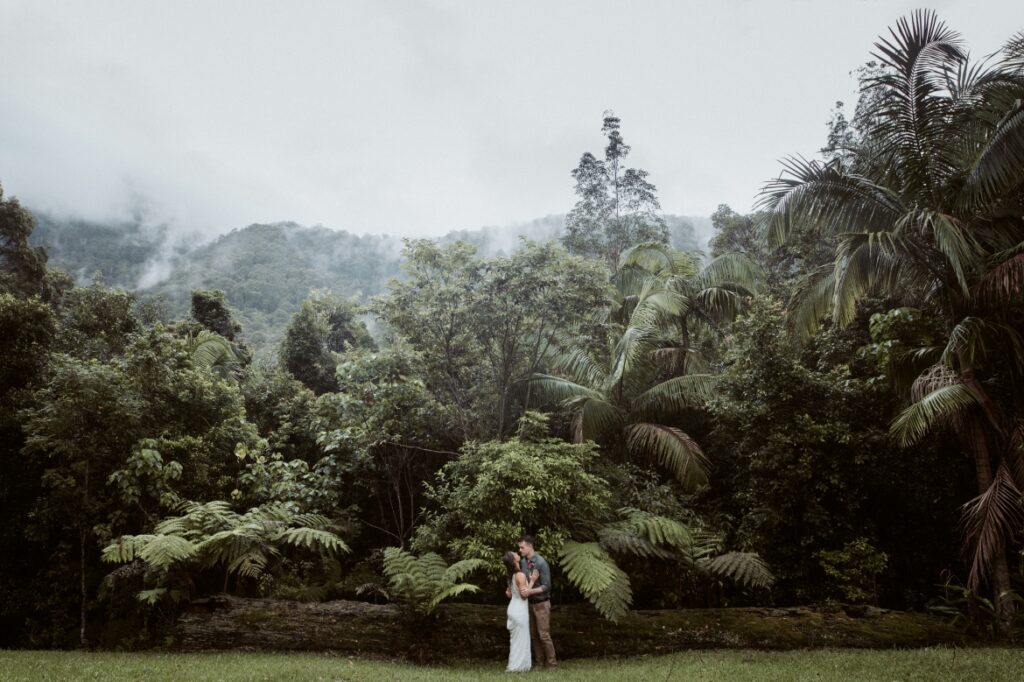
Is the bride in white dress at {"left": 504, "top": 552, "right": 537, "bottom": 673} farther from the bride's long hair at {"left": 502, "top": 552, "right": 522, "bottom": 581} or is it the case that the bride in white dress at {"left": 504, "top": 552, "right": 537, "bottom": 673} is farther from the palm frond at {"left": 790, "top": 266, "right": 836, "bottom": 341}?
the palm frond at {"left": 790, "top": 266, "right": 836, "bottom": 341}

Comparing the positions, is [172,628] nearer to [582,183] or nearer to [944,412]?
[944,412]

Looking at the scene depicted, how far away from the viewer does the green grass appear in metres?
6.56

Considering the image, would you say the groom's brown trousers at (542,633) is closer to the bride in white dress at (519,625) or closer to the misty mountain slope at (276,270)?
the bride in white dress at (519,625)

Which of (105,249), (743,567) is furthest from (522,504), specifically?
(105,249)

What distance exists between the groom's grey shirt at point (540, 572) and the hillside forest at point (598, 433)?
1.61 feet

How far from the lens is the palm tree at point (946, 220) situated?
867 cm

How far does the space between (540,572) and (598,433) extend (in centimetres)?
615

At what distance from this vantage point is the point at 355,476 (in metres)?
14.1

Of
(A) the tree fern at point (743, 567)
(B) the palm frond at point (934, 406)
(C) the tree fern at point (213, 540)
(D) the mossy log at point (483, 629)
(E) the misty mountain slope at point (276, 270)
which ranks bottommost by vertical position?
(D) the mossy log at point (483, 629)

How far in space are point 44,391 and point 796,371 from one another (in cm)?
1337

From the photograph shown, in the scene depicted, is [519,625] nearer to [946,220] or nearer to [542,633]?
[542,633]

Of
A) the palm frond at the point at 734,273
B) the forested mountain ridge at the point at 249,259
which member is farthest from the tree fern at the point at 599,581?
the forested mountain ridge at the point at 249,259

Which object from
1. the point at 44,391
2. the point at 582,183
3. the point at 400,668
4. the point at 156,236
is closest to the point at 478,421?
the point at 400,668

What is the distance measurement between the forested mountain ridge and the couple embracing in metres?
33.3
